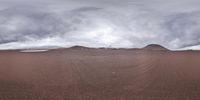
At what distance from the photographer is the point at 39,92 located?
13555 mm

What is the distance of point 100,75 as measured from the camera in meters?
16.4

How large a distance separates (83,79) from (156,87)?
11.6 feet

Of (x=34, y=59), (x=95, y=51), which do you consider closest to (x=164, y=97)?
(x=95, y=51)

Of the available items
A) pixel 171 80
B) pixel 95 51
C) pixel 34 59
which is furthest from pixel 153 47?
pixel 34 59

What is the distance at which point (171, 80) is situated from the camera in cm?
1557

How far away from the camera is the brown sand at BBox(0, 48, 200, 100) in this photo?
1337cm

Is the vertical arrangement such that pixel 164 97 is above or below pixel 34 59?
below

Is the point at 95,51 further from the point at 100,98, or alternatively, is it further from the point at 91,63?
the point at 100,98

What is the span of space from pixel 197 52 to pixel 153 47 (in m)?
2.74

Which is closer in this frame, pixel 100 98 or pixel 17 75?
pixel 100 98

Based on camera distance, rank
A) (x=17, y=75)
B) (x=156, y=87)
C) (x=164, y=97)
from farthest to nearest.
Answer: (x=17, y=75) → (x=156, y=87) → (x=164, y=97)

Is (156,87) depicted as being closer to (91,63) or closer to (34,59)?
(91,63)

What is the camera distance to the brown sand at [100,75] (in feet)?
43.9

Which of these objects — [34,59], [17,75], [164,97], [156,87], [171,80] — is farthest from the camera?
[34,59]
